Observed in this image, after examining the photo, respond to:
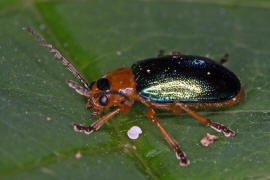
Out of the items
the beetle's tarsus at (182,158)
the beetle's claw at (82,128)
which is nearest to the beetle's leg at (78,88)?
the beetle's claw at (82,128)

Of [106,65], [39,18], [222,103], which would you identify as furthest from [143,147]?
[39,18]

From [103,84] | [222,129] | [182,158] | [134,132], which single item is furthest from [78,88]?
Answer: [222,129]

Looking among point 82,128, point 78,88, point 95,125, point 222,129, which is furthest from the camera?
point 78,88

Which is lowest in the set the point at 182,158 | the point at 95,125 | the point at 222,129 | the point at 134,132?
the point at 222,129

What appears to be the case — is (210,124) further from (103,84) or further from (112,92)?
(103,84)

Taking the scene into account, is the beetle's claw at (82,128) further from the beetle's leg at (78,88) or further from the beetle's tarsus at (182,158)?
the beetle's tarsus at (182,158)

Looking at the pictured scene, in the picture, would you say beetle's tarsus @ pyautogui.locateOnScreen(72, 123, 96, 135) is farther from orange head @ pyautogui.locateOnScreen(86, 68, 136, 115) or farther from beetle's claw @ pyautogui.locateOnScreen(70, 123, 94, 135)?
orange head @ pyautogui.locateOnScreen(86, 68, 136, 115)
